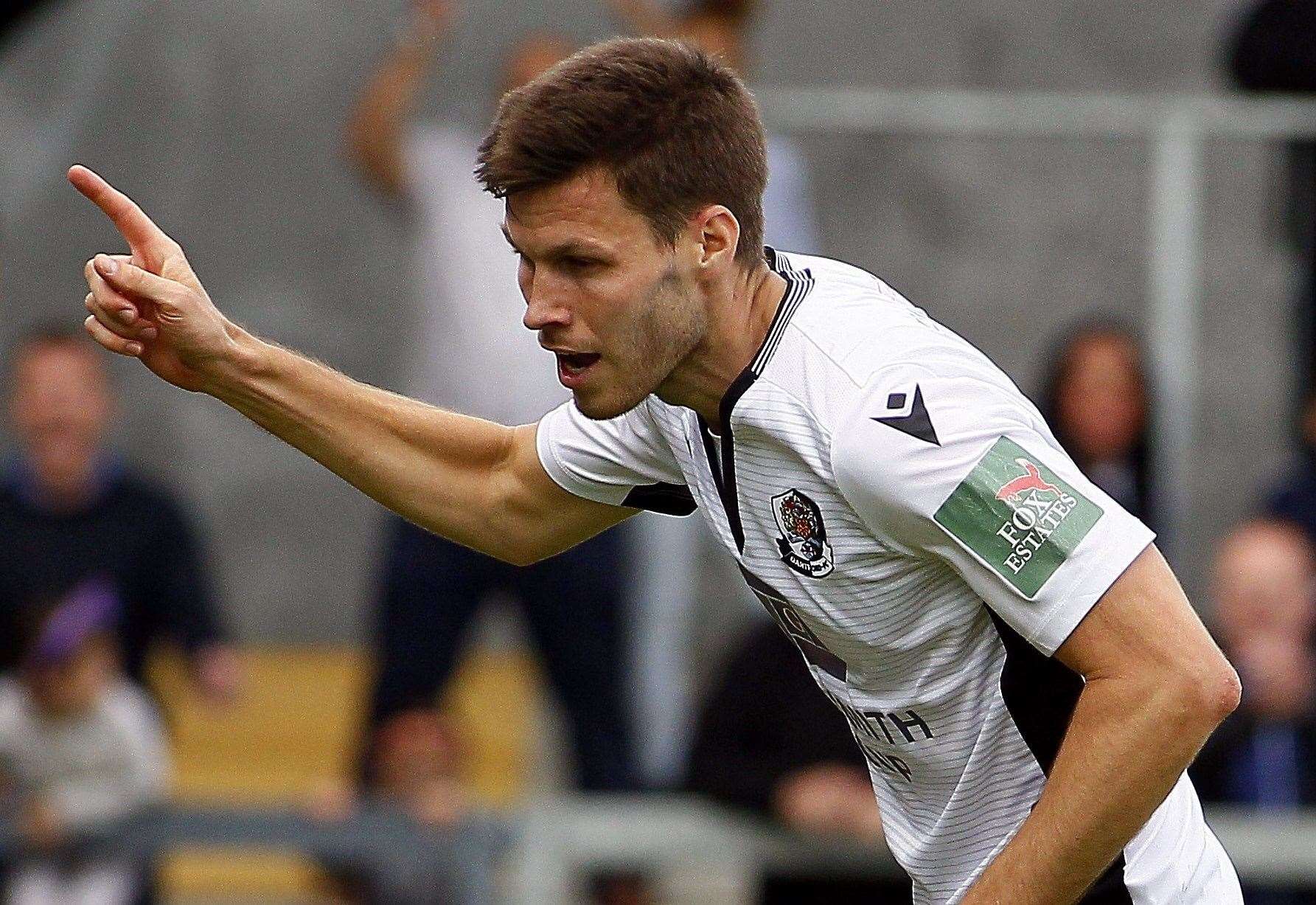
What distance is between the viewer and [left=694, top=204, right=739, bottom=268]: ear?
119 inches

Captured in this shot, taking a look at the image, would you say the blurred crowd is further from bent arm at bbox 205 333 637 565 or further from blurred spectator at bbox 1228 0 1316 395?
bent arm at bbox 205 333 637 565

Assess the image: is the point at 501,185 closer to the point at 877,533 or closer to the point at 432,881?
the point at 877,533

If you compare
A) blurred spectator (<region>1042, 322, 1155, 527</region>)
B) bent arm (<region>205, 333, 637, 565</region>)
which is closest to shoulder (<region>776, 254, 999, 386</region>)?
bent arm (<region>205, 333, 637, 565</region>)

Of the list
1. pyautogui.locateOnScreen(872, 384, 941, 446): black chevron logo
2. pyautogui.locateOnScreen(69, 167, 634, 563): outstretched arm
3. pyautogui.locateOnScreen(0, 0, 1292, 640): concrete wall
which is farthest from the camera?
pyautogui.locateOnScreen(0, 0, 1292, 640): concrete wall

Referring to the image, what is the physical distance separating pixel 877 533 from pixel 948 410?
0.22 meters

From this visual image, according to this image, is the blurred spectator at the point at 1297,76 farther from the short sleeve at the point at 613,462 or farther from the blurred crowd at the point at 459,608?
the short sleeve at the point at 613,462

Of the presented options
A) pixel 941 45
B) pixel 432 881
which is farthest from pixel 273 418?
pixel 941 45

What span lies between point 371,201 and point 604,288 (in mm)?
5743

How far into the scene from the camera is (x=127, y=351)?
3.16 m

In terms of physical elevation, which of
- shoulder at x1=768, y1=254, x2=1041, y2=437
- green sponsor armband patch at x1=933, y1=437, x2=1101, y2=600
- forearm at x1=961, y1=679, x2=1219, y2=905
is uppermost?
shoulder at x1=768, y1=254, x2=1041, y2=437

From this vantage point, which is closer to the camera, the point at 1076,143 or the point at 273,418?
the point at 273,418

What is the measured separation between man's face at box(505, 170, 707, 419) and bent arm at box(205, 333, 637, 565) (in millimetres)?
492

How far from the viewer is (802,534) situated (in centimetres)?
304

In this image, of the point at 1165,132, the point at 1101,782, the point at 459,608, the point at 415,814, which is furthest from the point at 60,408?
the point at 1101,782
